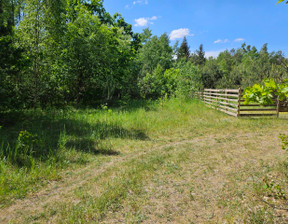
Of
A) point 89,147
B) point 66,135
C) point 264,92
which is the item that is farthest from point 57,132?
point 264,92

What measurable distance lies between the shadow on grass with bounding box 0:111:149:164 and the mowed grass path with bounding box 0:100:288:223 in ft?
0.59

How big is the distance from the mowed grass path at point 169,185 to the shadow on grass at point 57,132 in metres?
0.18

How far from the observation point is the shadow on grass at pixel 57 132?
18.4 feet

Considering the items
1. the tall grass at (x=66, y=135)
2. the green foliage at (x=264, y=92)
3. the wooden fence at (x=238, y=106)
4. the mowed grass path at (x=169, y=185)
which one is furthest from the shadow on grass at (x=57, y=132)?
the wooden fence at (x=238, y=106)

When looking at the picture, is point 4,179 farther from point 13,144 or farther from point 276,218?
point 276,218

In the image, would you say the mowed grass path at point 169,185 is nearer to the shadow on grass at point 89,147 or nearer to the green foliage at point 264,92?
the shadow on grass at point 89,147

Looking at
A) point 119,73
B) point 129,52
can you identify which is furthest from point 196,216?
point 129,52

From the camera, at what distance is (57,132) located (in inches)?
277

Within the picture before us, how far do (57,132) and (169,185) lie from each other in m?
5.27

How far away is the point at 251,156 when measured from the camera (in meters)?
4.88

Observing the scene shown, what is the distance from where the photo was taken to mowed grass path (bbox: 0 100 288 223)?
2.80m

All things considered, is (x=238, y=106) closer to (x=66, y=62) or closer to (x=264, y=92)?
(x=264, y=92)

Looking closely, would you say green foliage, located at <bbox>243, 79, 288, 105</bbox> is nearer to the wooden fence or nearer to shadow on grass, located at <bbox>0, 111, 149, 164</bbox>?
shadow on grass, located at <bbox>0, 111, 149, 164</bbox>

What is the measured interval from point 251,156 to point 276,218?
2.49 meters
